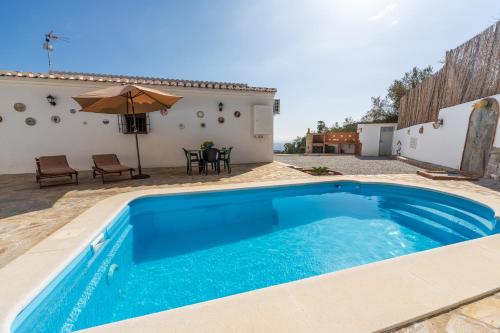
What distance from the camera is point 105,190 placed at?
536 centimetres

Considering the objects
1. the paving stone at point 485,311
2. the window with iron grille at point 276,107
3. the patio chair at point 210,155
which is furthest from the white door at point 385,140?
the paving stone at point 485,311

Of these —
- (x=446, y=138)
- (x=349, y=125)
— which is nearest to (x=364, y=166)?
(x=446, y=138)

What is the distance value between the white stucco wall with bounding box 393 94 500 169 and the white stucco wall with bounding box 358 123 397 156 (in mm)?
2866

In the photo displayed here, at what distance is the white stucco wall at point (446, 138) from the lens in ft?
26.5

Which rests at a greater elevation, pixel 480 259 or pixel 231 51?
pixel 231 51

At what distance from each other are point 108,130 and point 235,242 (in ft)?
25.2

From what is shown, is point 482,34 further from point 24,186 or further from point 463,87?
point 24,186

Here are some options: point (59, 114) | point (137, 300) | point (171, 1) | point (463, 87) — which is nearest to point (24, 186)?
point (59, 114)

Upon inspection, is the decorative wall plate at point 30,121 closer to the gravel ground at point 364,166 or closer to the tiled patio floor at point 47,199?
the tiled patio floor at point 47,199

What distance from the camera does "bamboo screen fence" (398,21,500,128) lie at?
704 centimetres

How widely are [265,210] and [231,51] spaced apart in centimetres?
845

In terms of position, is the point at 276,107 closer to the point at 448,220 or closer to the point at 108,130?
the point at 108,130

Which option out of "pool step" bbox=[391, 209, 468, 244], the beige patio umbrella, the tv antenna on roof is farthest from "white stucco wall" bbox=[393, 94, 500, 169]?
the tv antenna on roof

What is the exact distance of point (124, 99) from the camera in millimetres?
6582
